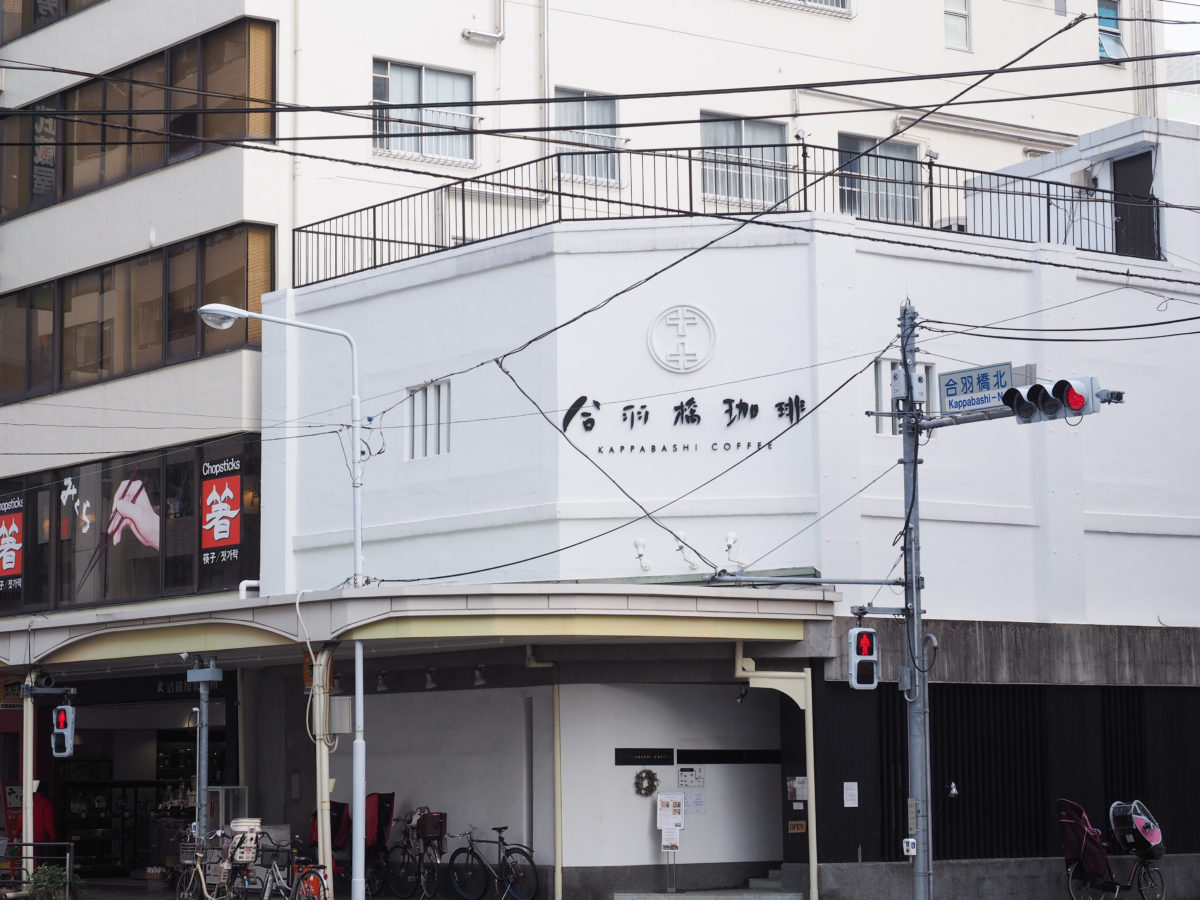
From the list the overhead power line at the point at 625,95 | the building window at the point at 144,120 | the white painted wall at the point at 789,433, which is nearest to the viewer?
the overhead power line at the point at 625,95

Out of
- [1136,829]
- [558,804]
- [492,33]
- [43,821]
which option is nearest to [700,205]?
[492,33]

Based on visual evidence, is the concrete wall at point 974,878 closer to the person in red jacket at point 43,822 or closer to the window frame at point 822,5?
the person in red jacket at point 43,822

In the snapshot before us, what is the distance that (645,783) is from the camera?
81.1 feet

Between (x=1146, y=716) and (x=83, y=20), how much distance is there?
23861 millimetres

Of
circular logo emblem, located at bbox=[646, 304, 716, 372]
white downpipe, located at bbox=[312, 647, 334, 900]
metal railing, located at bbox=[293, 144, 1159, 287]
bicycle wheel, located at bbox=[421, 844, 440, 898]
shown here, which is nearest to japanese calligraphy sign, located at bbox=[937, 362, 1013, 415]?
circular logo emblem, located at bbox=[646, 304, 716, 372]

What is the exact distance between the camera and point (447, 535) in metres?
26.9

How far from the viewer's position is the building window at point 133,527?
3039 centimetres

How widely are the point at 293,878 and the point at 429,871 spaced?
2.06 m

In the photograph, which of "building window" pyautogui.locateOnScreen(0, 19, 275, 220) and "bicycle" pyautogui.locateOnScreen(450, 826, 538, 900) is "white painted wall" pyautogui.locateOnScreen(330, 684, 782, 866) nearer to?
"bicycle" pyautogui.locateOnScreen(450, 826, 538, 900)

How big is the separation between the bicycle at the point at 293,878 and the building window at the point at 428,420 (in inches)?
249

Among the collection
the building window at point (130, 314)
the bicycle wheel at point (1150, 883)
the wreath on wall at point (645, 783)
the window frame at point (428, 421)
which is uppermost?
the building window at point (130, 314)

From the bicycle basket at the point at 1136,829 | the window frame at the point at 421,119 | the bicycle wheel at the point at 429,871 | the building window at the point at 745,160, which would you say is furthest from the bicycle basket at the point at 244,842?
the building window at the point at 745,160

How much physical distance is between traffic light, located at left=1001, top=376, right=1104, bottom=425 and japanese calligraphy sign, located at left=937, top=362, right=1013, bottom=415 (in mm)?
535

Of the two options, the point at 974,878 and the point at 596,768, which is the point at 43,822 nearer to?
the point at 596,768
